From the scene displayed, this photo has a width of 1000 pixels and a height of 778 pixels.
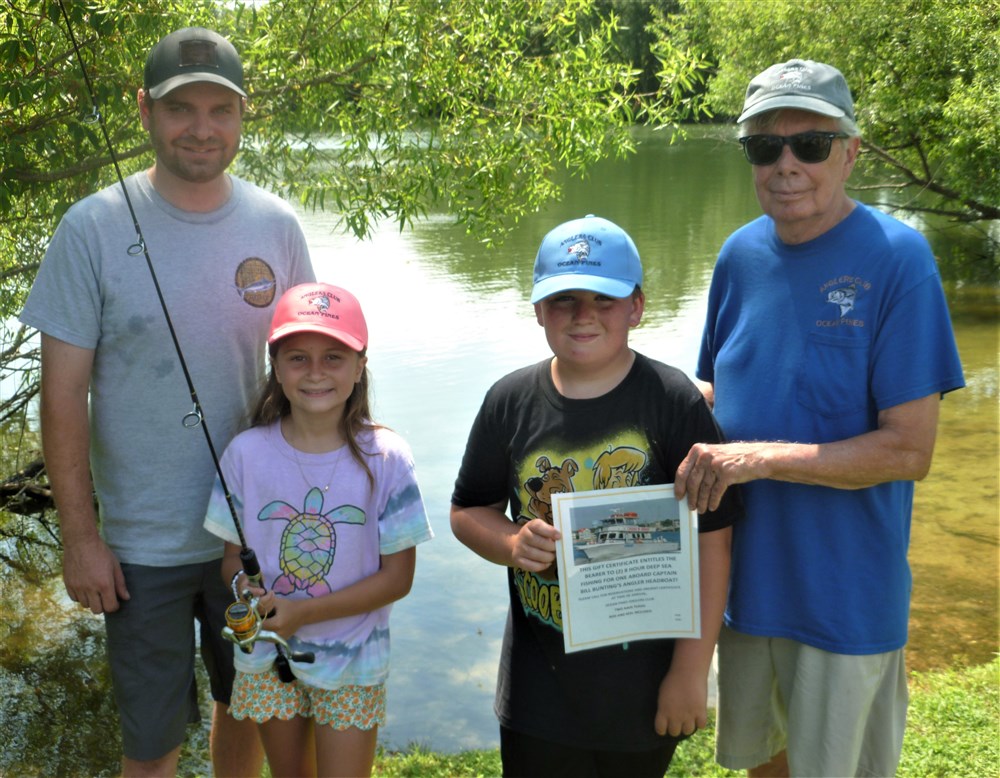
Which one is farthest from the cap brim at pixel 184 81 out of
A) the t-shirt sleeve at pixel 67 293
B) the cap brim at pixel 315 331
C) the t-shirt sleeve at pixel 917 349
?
the t-shirt sleeve at pixel 917 349

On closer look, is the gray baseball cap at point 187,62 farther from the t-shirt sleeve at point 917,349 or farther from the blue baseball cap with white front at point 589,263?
the t-shirt sleeve at point 917,349

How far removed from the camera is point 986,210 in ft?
42.8

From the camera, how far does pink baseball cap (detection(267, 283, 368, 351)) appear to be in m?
2.65

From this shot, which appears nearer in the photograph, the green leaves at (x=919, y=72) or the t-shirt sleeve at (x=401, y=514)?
the t-shirt sleeve at (x=401, y=514)

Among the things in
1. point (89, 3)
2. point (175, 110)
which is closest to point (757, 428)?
point (175, 110)

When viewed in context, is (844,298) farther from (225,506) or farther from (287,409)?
(225,506)

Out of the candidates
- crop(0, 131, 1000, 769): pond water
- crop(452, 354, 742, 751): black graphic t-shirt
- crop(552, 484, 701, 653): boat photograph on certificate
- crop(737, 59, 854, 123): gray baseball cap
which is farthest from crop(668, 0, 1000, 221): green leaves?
crop(552, 484, 701, 653): boat photograph on certificate

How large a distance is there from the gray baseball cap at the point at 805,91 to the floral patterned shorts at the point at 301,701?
170 centimetres

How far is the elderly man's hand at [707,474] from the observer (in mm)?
2322

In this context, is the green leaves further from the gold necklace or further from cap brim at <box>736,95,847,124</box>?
the gold necklace

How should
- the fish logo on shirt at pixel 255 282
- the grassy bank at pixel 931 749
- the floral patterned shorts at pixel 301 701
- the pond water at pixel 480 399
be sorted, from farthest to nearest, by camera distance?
the pond water at pixel 480 399 < the grassy bank at pixel 931 749 < the fish logo on shirt at pixel 255 282 < the floral patterned shorts at pixel 301 701

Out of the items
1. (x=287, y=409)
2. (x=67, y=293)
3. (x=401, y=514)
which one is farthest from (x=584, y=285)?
(x=67, y=293)

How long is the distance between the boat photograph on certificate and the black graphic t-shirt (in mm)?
80

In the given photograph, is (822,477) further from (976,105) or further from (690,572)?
(976,105)
